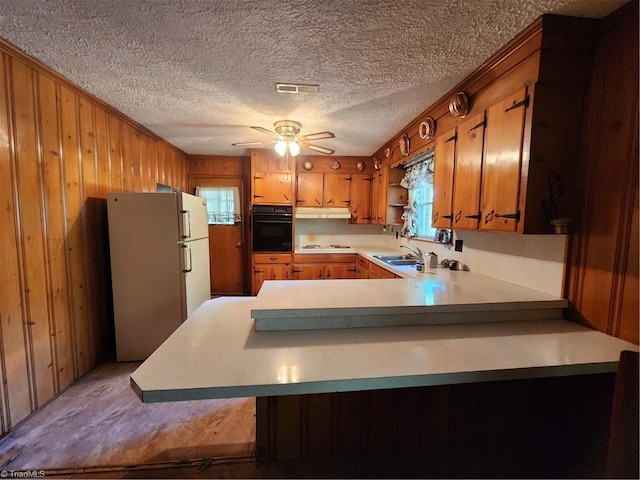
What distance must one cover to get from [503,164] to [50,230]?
10.1 ft

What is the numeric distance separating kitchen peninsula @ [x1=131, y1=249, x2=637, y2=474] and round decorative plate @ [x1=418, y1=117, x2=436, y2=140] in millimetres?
1380

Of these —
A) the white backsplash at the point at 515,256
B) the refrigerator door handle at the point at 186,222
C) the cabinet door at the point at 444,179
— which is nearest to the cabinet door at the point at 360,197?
the white backsplash at the point at 515,256

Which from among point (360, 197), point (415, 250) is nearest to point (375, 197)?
point (360, 197)

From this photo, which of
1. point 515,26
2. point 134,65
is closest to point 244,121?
point 134,65

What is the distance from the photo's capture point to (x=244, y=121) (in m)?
2.64

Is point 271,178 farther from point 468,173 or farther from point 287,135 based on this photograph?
point 468,173

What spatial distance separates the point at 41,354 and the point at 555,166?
3431 mm

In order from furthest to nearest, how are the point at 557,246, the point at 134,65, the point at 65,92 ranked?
the point at 65,92 → the point at 134,65 → the point at 557,246

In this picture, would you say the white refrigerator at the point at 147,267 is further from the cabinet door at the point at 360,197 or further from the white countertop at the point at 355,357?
the cabinet door at the point at 360,197

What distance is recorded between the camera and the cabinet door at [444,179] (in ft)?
6.63

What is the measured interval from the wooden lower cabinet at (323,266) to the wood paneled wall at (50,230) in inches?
88.5

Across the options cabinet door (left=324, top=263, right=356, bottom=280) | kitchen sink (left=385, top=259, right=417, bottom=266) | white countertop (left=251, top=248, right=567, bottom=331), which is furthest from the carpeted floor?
cabinet door (left=324, top=263, right=356, bottom=280)

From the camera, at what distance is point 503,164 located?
1517 mm

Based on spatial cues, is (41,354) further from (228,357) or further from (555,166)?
(555,166)
